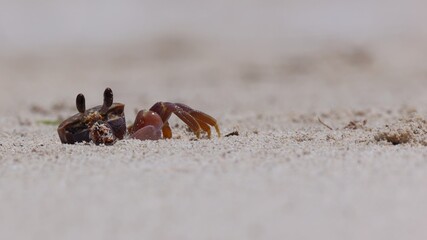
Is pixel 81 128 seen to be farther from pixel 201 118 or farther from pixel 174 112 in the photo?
pixel 201 118

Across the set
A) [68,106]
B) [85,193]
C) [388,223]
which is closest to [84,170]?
[85,193]

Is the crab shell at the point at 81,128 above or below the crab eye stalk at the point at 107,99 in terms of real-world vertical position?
below

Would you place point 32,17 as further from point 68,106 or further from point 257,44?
point 68,106

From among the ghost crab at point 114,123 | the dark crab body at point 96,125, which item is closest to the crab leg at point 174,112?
the ghost crab at point 114,123

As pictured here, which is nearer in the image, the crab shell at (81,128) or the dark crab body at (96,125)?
the dark crab body at (96,125)

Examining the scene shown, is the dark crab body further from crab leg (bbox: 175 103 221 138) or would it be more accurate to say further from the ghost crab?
crab leg (bbox: 175 103 221 138)

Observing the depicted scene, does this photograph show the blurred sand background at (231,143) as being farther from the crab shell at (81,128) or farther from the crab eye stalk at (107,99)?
the crab eye stalk at (107,99)
